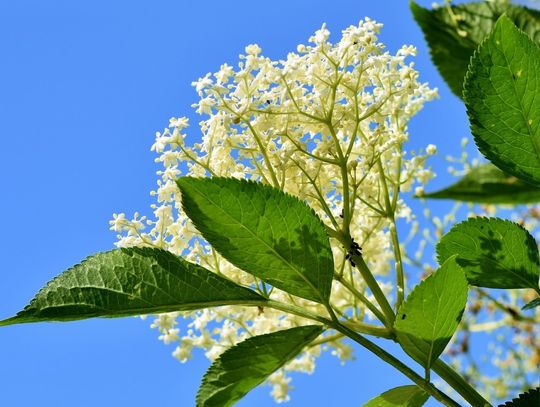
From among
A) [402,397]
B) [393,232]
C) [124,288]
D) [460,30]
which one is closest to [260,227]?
[124,288]

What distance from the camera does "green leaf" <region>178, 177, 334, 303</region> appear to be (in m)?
A: 1.28

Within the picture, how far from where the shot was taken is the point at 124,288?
1.36 m

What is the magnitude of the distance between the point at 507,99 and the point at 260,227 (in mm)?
501

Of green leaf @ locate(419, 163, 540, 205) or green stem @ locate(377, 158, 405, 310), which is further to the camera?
green leaf @ locate(419, 163, 540, 205)

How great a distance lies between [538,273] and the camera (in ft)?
4.66

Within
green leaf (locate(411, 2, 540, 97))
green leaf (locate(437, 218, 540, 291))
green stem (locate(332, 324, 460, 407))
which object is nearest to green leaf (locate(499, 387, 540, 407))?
green stem (locate(332, 324, 460, 407))

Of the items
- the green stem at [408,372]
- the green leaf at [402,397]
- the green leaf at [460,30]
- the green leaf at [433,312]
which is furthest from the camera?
the green leaf at [460,30]

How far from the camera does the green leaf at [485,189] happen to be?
2209 mm

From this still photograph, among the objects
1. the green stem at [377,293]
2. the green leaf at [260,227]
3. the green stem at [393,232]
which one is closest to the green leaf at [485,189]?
the green stem at [393,232]

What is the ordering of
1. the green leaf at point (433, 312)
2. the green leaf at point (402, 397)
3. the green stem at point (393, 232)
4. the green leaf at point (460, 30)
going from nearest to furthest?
1. the green leaf at point (433, 312)
2. the green leaf at point (402, 397)
3. the green stem at point (393, 232)
4. the green leaf at point (460, 30)

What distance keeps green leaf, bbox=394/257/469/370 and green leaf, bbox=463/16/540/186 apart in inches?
11.6

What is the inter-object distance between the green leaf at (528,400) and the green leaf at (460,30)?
110 cm

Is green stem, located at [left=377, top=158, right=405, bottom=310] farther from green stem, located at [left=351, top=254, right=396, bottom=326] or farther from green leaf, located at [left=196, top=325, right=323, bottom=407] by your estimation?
green leaf, located at [left=196, top=325, right=323, bottom=407]

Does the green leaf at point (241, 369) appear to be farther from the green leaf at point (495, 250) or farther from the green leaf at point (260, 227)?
the green leaf at point (495, 250)
